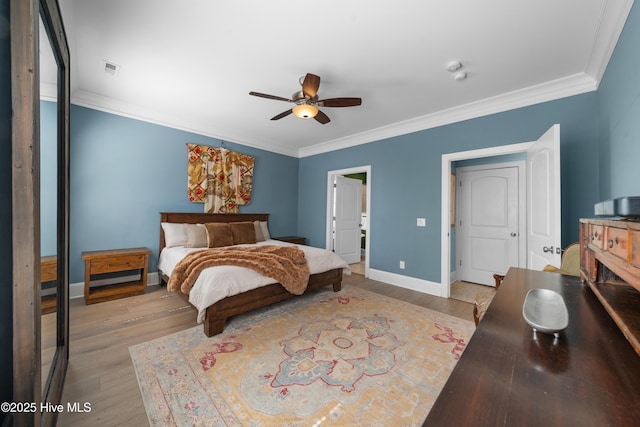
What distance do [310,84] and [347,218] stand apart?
11.3 feet

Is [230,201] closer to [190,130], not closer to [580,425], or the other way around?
[190,130]

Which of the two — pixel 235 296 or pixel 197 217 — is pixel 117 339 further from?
pixel 197 217

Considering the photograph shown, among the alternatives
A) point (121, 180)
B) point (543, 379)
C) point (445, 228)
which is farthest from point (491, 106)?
point (121, 180)

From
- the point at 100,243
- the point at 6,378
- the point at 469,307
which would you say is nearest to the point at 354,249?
the point at 469,307

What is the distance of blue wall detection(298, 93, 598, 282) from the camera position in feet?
8.15

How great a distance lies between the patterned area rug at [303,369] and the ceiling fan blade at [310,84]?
228 cm

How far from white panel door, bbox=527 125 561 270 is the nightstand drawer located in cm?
449

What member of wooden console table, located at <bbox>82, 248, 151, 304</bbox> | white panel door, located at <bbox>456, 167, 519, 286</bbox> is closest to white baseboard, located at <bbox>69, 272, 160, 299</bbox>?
wooden console table, located at <bbox>82, 248, 151, 304</bbox>

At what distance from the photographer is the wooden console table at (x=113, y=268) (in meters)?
2.83

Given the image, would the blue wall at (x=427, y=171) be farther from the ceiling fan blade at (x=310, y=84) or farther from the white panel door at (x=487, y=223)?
the ceiling fan blade at (x=310, y=84)

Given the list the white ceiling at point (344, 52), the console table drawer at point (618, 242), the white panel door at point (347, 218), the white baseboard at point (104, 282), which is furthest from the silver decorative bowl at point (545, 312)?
the white baseboard at point (104, 282)

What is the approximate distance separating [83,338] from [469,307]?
4.01 m

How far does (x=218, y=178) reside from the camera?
4.25 meters

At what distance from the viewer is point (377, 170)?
165 inches
